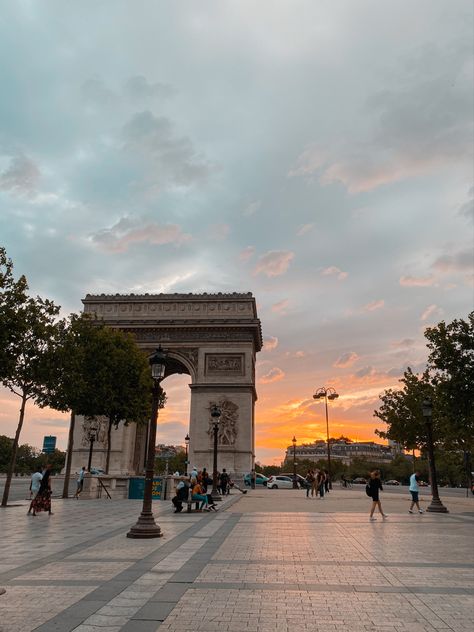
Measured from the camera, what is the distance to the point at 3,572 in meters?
8.59

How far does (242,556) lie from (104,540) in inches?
154

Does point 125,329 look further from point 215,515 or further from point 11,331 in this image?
point 215,515

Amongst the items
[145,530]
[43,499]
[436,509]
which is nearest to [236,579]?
[145,530]

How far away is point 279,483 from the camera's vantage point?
5075cm

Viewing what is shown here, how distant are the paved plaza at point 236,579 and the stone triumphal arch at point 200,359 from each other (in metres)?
33.8

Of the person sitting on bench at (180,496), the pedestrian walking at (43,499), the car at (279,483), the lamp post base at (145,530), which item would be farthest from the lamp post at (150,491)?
the car at (279,483)

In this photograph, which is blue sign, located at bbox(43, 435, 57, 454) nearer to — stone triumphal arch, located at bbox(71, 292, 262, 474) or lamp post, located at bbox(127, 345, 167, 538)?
stone triumphal arch, located at bbox(71, 292, 262, 474)

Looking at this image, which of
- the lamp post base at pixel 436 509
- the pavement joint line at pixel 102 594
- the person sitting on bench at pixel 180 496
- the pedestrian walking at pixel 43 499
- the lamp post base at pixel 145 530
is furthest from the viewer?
the lamp post base at pixel 436 509

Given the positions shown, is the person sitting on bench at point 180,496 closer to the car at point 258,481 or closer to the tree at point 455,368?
the tree at point 455,368

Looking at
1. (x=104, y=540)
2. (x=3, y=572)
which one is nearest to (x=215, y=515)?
(x=104, y=540)

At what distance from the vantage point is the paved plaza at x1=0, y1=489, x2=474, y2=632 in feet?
19.5

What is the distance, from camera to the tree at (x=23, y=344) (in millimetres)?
21355

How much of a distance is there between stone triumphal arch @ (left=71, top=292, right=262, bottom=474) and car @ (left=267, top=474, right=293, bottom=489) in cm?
300

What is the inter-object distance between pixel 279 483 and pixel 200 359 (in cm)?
1398
